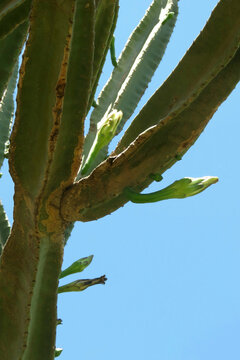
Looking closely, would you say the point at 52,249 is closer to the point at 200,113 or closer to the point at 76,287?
the point at 76,287

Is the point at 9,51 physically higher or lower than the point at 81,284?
higher

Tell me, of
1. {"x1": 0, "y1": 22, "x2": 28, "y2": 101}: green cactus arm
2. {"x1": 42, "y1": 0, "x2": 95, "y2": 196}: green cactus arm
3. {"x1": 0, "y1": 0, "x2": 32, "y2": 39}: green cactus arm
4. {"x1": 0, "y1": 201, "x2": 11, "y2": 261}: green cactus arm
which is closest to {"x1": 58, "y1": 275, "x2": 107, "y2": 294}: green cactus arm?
{"x1": 0, "y1": 201, "x2": 11, "y2": 261}: green cactus arm

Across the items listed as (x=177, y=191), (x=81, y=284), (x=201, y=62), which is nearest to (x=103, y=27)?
(x=201, y=62)

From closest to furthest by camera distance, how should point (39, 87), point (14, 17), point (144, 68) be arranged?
point (39, 87)
point (14, 17)
point (144, 68)

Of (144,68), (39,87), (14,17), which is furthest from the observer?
(144,68)

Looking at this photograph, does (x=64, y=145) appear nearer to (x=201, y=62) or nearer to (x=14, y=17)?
(x=201, y=62)

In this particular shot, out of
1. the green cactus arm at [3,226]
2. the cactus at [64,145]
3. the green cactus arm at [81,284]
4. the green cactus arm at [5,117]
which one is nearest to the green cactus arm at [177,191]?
the cactus at [64,145]

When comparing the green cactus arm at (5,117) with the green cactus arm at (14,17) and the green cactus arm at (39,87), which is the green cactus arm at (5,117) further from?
the green cactus arm at (39,87)
